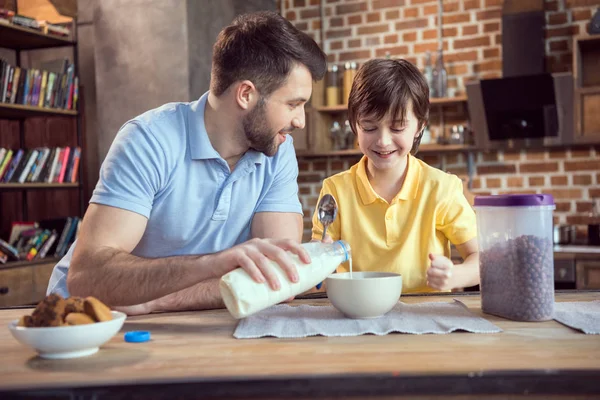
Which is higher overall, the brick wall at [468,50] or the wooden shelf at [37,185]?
the brick wall at [468,50]

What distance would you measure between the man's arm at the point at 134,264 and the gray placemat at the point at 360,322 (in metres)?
0.09

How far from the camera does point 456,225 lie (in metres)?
1.70

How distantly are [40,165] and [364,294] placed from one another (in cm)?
313

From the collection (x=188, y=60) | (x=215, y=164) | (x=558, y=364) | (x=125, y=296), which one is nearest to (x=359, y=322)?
(x=558, y=364)

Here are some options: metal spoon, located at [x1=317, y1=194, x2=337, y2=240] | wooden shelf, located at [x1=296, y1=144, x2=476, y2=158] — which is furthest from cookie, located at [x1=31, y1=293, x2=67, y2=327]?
wooden shelf, located at [x1=296, y1=144, x2=476, y2=158]

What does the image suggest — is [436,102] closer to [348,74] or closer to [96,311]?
[348,74]

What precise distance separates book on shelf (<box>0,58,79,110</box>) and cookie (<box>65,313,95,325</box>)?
2.96 meters

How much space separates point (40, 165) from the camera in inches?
148

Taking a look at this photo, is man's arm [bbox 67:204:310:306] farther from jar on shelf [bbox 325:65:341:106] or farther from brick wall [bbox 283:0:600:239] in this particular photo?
brick wall [bbox 283:0:600:239]

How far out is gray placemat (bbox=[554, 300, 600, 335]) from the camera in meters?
1.03

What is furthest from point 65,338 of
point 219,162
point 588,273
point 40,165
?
point 40,165

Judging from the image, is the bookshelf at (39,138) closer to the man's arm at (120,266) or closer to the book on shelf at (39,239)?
the book on shelf at (39,239)

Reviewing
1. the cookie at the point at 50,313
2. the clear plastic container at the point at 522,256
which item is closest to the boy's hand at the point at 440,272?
the clear plastic container at the point at 522,256

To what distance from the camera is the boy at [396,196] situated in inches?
66.3
